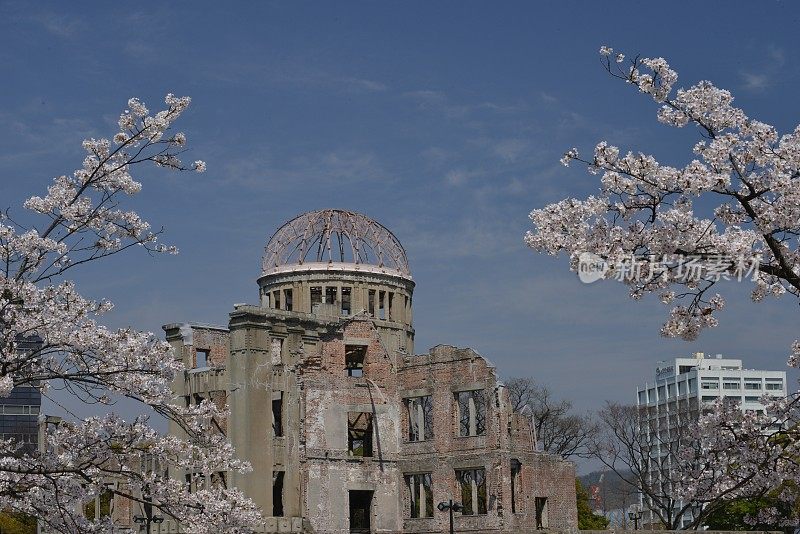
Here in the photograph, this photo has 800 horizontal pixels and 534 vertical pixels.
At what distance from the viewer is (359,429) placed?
1933 inches

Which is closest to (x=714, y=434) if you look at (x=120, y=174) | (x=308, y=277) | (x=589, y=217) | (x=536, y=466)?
(x=589, y=217)

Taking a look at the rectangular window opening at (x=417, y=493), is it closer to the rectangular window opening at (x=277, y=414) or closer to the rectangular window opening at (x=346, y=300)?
the rectangular window opening at (x=277, y=414)

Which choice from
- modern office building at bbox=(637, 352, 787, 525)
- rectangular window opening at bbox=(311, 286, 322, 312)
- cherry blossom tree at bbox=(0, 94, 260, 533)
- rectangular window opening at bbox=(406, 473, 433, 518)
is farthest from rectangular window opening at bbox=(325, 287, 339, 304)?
modern office building at bbox=(637, 352, 787, 525)

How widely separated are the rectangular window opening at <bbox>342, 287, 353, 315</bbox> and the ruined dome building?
3.30 metres

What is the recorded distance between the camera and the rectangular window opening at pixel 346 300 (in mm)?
53469

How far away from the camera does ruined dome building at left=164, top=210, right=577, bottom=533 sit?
44531 mm

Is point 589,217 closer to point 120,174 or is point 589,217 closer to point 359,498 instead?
point 120,174

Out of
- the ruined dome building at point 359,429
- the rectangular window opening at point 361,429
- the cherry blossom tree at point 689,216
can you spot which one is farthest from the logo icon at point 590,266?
the rectangular window opening at point 361,429

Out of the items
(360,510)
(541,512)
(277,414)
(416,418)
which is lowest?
(541,512)

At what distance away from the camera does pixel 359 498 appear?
48.9m

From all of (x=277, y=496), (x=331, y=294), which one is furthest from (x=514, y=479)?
(x=331, y=294)

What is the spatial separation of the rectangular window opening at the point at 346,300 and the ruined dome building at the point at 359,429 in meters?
3.30

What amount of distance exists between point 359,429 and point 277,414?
3.89 meters

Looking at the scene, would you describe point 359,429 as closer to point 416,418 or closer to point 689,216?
point 416,418
